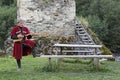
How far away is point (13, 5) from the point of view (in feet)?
124

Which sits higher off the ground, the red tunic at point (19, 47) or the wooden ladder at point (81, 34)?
the red tunic at point (19, 47)

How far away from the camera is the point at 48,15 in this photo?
47.1ft

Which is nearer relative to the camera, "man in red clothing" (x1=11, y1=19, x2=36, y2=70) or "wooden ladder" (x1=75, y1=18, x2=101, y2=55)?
"man in red clothing" (x1=11, y1=19, x2=36, y2=70)

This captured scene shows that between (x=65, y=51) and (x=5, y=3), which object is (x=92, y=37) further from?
(x=5, y=3)

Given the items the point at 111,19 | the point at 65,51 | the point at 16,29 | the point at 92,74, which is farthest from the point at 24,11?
the point at 111,19

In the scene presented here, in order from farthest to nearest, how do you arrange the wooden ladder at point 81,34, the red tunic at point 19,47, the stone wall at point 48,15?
the wooden ladder at point 81,34 < the stone wall at point 48,15 < the red tunic at point 19,47

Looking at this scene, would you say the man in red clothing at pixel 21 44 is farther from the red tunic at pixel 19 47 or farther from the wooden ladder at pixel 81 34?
the wooden ladder at pixel 81 34

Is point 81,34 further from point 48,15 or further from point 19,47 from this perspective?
point 19,47

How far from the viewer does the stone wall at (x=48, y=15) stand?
14.3 metres

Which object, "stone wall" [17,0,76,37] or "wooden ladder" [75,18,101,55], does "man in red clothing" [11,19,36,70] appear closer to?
"stone wall" [17,0,76,37]

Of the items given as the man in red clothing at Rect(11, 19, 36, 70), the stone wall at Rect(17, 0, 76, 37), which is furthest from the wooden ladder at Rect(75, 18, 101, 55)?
the man in red clothing at Rect(11, 19, 36, 70)

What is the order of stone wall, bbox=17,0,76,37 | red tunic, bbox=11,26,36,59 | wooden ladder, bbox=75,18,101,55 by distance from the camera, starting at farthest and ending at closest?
wooden ladder, bbox=75,18,101,55 → stone wall, bbox=17,0,76,37 → red tunic, bbox=11,26,36,59

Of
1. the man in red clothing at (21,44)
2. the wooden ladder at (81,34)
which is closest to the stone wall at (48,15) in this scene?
the wooden ladder at (81,34)

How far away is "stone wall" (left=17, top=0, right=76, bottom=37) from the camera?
14266 mm
